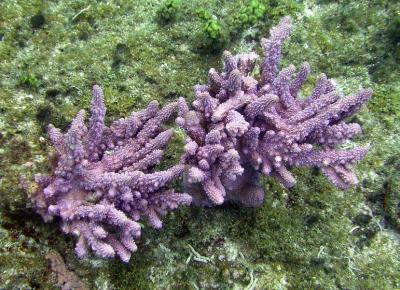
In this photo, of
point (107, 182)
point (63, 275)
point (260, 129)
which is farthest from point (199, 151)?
point (63, 275)

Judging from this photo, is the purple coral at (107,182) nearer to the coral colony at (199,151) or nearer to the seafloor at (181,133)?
the coral colony at (199,151)

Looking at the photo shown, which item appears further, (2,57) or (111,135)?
(2,57)

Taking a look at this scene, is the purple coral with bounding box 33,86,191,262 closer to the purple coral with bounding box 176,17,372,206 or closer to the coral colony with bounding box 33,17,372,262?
the coral colony with bounding box 33,17,372,262

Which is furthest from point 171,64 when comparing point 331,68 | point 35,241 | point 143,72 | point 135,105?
point 35,241

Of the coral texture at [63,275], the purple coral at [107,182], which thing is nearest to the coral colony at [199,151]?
the purple coral at [107,182]

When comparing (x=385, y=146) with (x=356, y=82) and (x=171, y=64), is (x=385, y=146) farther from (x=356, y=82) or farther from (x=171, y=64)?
(x=171, y=64)

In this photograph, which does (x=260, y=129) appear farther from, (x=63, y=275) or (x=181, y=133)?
(x=63, y=275)
